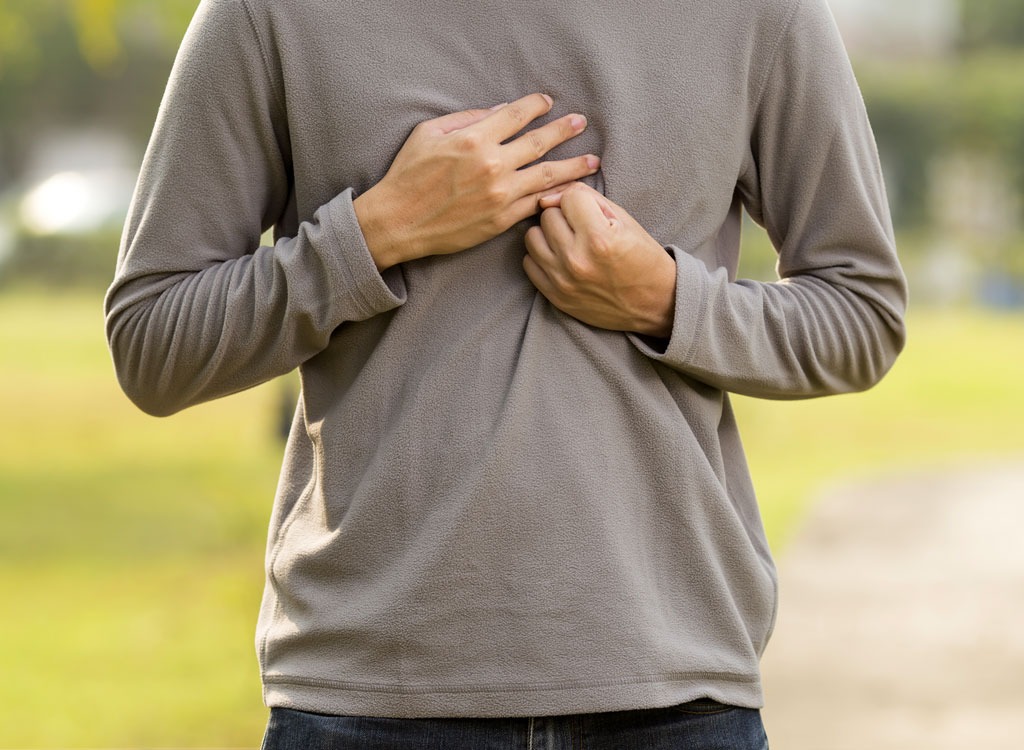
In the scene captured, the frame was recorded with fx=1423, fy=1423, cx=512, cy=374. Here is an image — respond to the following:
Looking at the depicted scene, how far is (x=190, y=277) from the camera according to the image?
1221 millimetres

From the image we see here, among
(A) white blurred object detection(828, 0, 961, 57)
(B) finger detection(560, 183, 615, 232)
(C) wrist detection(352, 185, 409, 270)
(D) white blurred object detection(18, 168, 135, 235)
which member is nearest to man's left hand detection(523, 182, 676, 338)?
(B) finger detection(560, 183, 615, 232)

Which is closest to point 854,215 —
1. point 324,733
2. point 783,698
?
point 324,733

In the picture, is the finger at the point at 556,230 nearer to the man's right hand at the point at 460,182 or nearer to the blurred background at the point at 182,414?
the man's right hand at the point at 460,182

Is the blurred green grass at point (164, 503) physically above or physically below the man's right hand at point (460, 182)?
below

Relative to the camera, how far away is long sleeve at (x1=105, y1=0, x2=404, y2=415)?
1.18 m

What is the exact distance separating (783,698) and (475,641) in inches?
126

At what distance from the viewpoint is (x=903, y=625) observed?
500 centimetres

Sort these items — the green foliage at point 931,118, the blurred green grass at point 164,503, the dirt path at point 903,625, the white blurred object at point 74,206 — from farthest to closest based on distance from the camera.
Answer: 1. the green foliage at point 931,118
2. the white blurred object at point 74,206
3. the blurred green grass at point 164,503
4. the dirt path at point 903,625

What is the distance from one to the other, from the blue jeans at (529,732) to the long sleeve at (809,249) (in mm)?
285

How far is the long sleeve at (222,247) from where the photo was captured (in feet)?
3.86

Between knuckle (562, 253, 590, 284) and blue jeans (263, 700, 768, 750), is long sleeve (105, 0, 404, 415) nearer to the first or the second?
knuckle (562, 253, 590, 284)

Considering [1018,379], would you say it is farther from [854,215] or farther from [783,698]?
[854,215]

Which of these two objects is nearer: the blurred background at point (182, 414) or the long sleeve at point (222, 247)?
the long sleeve at point (222, 247)

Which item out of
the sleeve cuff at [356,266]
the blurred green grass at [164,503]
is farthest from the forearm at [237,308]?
the blurred green grass at [164,503]
